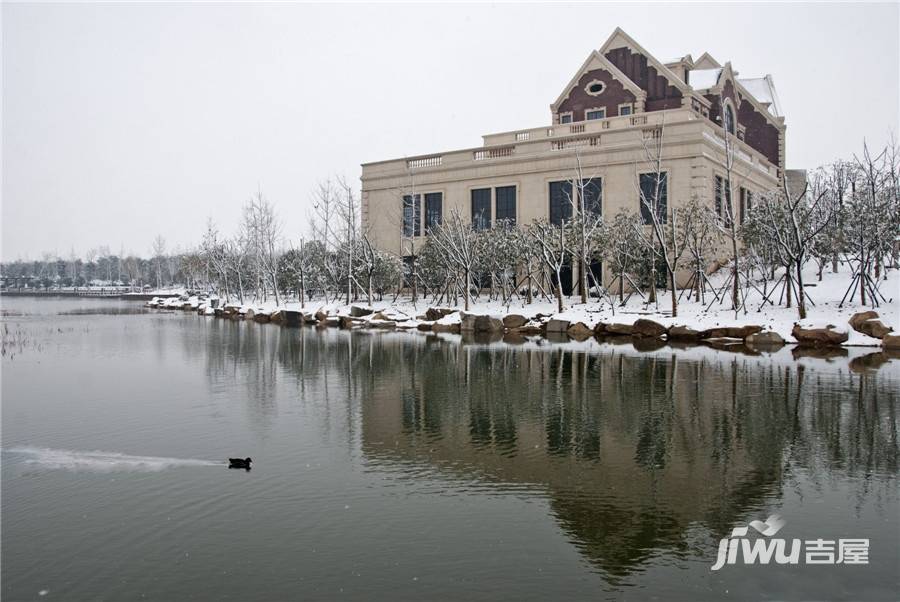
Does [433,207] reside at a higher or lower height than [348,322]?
higher

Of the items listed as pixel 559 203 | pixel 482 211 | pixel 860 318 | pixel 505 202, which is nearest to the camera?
pixel 860 318

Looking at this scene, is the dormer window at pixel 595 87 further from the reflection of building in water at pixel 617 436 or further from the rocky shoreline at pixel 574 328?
the reflection of building in water at pixel 617 436

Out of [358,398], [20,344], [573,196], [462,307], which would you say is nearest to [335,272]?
[462,307]

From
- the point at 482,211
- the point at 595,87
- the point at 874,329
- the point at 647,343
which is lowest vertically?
the point at 647,343

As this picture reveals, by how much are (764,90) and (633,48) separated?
17.1 metres

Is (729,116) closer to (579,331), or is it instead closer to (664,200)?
(664,200)

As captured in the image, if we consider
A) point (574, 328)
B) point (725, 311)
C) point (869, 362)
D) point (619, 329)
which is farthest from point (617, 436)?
point (725, 311)

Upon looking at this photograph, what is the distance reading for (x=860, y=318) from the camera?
21562 mm

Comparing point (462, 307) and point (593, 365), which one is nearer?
point (593, 365)

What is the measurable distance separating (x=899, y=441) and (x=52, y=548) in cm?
1006

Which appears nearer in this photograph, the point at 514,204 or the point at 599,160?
the point at 599,160

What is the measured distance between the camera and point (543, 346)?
22422mm

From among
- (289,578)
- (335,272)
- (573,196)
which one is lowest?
(289,578)

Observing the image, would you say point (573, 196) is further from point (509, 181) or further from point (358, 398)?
point (358, 398)
